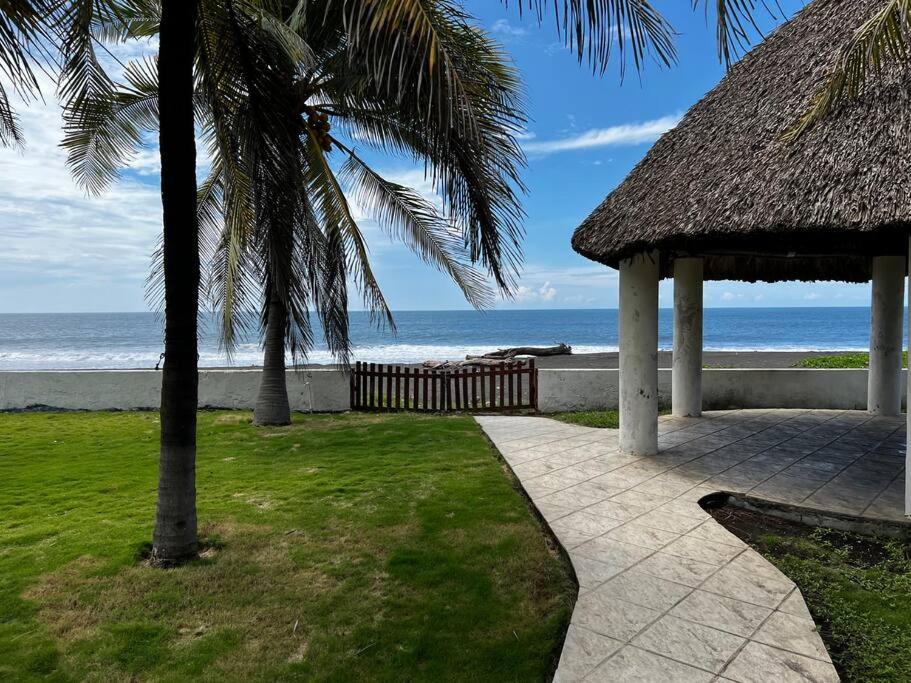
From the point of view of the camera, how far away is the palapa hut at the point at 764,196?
4.64 meters

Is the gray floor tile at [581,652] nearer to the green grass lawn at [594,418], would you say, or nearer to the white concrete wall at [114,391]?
the green grass lawn at [594,418]

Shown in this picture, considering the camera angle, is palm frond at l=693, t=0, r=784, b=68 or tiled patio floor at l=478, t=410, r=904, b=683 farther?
tiled patio floor at l=478, t=410, r=904, b=683

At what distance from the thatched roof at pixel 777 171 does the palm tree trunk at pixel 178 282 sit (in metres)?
4.18

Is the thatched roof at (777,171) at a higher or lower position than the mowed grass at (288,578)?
higher

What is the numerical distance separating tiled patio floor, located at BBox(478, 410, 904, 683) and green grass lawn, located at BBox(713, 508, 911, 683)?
5.5 inches

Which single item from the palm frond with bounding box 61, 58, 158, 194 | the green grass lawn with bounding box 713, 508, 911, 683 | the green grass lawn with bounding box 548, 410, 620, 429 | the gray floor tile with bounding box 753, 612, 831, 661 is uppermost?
the palm frond with bounding box 61, 58, 158, 194

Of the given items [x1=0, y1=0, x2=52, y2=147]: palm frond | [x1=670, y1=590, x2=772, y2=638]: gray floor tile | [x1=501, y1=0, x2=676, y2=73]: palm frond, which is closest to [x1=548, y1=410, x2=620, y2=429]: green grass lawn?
[x1=670, y1=590, x2=772, y2=638]: gray floor tile

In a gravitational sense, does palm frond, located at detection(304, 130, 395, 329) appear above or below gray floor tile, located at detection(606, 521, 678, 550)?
above

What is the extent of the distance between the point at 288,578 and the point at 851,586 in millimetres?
3641

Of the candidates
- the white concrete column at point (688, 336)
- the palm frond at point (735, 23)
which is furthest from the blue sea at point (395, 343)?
the palm frond at point (735, 23)

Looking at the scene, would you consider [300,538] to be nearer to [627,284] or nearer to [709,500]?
[709,500]

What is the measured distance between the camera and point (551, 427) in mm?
8695

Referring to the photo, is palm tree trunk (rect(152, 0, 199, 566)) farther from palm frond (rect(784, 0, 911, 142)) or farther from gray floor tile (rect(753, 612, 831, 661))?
palm frond (rect(784, 0, 911, 142))

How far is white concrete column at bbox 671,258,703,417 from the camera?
880 centimetres
